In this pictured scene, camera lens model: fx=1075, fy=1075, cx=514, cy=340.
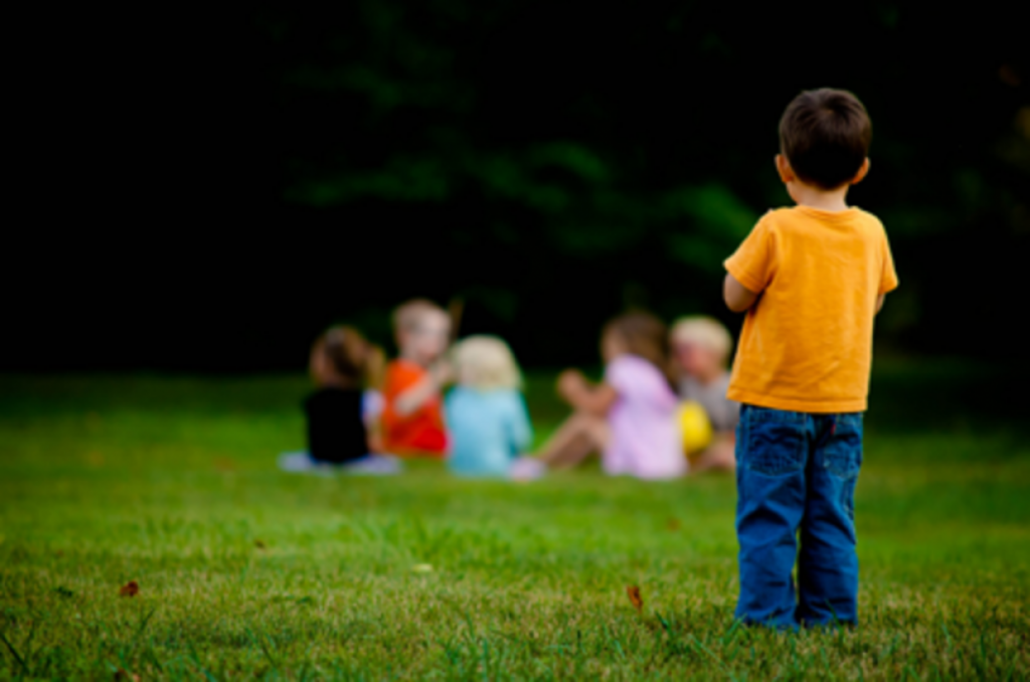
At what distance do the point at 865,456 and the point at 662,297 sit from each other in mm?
14630

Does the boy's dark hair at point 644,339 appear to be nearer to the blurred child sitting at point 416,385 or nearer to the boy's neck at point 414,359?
the blurred child sitting at point 416,385

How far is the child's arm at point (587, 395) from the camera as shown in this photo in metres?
10.2

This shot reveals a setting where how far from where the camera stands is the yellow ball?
35.0ft

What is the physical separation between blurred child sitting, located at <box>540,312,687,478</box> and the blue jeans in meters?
6.15

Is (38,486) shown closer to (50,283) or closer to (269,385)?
(269,385)

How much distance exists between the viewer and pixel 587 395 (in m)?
10.3

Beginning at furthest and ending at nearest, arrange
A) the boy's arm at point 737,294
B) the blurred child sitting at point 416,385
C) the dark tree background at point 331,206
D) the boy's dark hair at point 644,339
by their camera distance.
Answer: the dark tree background at point 331,206
the blurred child sitting at point 416,385
the boy's dark hair at point 644,339
the boy's arm at point 737,294

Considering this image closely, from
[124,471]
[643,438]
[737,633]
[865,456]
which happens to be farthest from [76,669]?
[865,456]

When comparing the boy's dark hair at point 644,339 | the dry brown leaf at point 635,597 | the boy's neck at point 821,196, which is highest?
the boy's neck at point 821,196

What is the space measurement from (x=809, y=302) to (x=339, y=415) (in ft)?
21.6

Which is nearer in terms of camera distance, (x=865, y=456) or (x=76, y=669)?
(x=76, y=669)

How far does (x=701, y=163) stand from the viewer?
605 centimetres

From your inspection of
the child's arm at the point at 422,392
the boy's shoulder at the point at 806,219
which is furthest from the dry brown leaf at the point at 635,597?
the child's arm at the point at 422,392

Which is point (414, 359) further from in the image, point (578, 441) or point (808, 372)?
point (808, 372)
